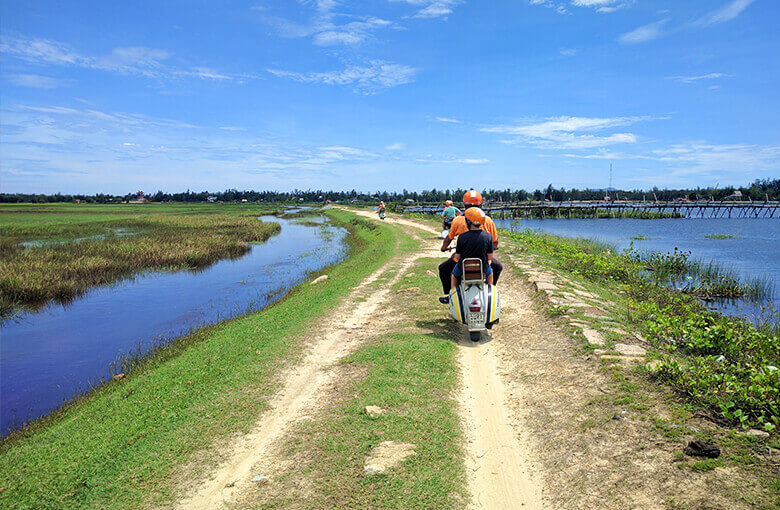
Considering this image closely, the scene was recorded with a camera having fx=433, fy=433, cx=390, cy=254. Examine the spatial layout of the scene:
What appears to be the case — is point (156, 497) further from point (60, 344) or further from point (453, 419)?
point (60, 344)

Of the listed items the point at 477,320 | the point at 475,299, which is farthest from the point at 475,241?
the point at 477,320

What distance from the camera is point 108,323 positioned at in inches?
523

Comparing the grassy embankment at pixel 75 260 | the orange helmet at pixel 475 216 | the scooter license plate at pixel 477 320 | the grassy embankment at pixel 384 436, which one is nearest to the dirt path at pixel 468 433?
the grassy embankment at pixel 384 436

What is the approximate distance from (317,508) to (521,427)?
233 centimetres

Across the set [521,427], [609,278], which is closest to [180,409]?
[521,427]

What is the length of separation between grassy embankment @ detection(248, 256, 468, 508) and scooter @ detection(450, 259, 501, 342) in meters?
0.52

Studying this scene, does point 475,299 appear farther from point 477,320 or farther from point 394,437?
point 394,437

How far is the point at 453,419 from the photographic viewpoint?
477cm

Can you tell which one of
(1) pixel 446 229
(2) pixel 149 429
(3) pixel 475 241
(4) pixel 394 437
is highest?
(3) pixel 475 241

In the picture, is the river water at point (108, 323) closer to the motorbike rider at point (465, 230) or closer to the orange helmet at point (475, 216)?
the motorbike rider at point (465, 230)

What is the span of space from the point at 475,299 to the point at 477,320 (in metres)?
0.35

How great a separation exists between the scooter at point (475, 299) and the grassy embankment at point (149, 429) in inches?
112

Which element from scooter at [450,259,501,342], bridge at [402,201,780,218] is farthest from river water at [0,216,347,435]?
bridge at [402,201,780,218]

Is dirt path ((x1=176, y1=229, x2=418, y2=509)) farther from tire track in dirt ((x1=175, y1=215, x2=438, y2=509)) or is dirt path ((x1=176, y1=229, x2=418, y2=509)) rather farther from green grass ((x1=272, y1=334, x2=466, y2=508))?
green grass ((x1=272, y1=334, x2=466, y2=508))
